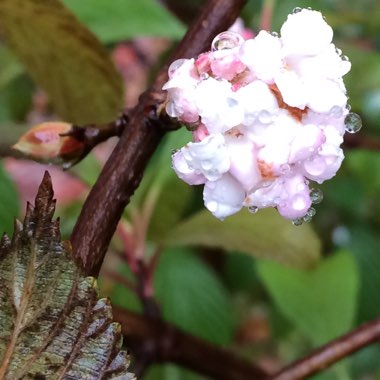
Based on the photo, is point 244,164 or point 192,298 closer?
point 244,164

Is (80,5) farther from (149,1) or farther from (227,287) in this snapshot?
(227,287)

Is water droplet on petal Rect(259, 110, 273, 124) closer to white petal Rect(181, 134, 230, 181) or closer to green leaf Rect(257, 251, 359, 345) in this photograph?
white petal Rect(181, 134, 230, 181)

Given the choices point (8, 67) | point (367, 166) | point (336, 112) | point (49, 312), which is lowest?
point (49, 312)

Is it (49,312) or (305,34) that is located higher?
(305,34)

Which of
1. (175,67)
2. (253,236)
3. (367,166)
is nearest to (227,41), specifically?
(175,67)

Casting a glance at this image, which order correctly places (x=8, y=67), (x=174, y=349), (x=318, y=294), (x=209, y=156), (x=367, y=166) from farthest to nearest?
(x=367, y=166) → (x=8, y=67) → (x=318, y=294) → (x=174, y=349) → (x=209, y=156)

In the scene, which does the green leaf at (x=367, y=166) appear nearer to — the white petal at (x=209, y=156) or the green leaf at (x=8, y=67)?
the green leaf at (x=8, y=67)

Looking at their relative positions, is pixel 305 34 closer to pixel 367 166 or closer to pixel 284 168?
pixel 284 168

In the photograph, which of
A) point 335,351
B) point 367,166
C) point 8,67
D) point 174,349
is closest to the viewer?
point 335,351

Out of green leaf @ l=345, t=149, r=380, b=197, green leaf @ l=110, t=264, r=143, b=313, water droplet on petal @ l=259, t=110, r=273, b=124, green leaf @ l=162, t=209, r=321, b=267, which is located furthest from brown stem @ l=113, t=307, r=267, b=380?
green leaf @ l=345, t=149, r=380, b=197
